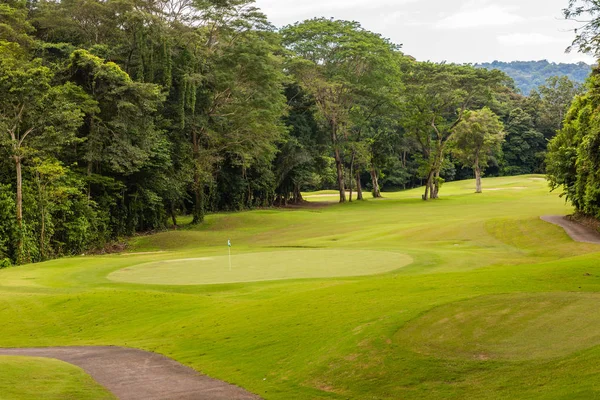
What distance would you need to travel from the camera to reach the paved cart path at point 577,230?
2745cm

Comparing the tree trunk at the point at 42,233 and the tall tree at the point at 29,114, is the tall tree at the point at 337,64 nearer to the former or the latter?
the tall tree at the point at 29,114

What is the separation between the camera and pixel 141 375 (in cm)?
1063

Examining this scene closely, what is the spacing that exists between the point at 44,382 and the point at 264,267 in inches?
527

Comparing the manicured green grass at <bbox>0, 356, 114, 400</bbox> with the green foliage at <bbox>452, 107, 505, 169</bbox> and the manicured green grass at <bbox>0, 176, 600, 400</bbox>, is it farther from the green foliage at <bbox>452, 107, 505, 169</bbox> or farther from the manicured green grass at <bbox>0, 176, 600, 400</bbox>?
the green foliage at <bbox>452, 107, 505, 169</bbox>

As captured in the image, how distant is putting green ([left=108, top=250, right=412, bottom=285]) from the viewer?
20469 mm

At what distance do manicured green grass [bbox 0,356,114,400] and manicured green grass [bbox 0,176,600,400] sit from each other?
1.04 ft

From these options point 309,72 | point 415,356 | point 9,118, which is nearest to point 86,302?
point 415,356

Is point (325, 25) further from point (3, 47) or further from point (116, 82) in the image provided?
point (3, 47)

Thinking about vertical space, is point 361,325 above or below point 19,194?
below

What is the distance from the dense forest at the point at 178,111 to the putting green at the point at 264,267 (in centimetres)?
1359

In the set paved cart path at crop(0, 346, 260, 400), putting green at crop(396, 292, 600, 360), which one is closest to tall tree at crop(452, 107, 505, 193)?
putting green at crop(396, 292, 600, 360)

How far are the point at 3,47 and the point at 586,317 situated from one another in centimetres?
3718

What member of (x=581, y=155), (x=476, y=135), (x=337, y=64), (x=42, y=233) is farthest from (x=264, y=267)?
(x=476, y=135)

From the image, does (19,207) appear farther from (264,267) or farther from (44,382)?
(44,382)
